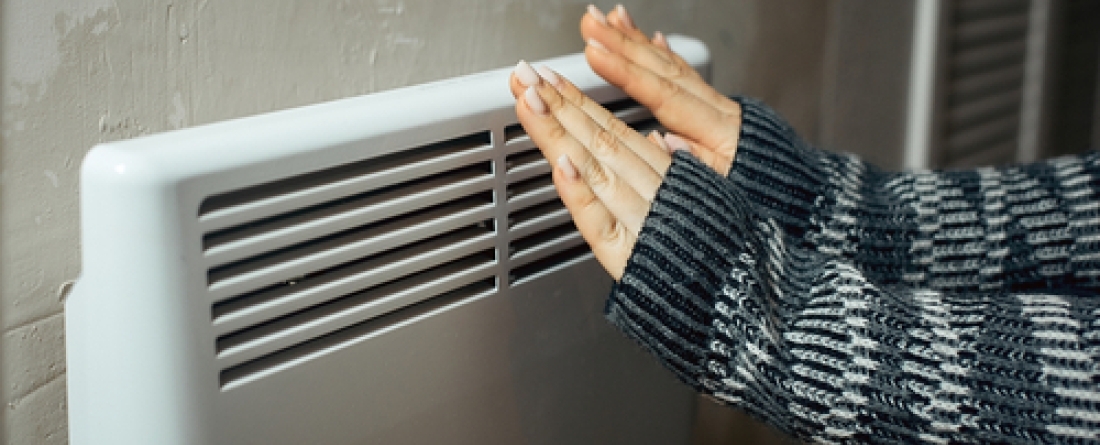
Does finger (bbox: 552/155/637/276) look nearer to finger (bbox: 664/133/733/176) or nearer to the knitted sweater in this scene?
the knitted sweater

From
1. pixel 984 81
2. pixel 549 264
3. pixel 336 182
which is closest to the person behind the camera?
pixel 336 182

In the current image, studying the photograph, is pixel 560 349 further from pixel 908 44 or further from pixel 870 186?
pixel 908 44

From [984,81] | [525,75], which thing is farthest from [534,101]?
[984,81]

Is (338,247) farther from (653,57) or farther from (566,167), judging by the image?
(653,57)

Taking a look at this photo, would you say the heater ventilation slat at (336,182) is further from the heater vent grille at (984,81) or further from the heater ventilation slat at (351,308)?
the heater vent grille at (984,81)

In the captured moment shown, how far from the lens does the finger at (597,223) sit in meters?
0.45

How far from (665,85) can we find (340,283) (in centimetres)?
24

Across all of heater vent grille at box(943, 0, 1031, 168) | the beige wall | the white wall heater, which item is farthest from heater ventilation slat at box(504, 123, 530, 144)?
heater vent grille at box(943, 0, 1031, 168)

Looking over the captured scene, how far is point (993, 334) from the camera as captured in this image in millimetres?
464

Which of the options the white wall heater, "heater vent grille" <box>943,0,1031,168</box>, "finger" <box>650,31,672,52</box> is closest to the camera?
the white wall heater

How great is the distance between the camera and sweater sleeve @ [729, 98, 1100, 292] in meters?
0.59

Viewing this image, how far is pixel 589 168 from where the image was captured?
0.45m

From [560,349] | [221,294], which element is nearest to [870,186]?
[560,349]

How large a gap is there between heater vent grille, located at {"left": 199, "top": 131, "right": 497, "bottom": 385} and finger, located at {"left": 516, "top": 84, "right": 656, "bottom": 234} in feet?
0.11
